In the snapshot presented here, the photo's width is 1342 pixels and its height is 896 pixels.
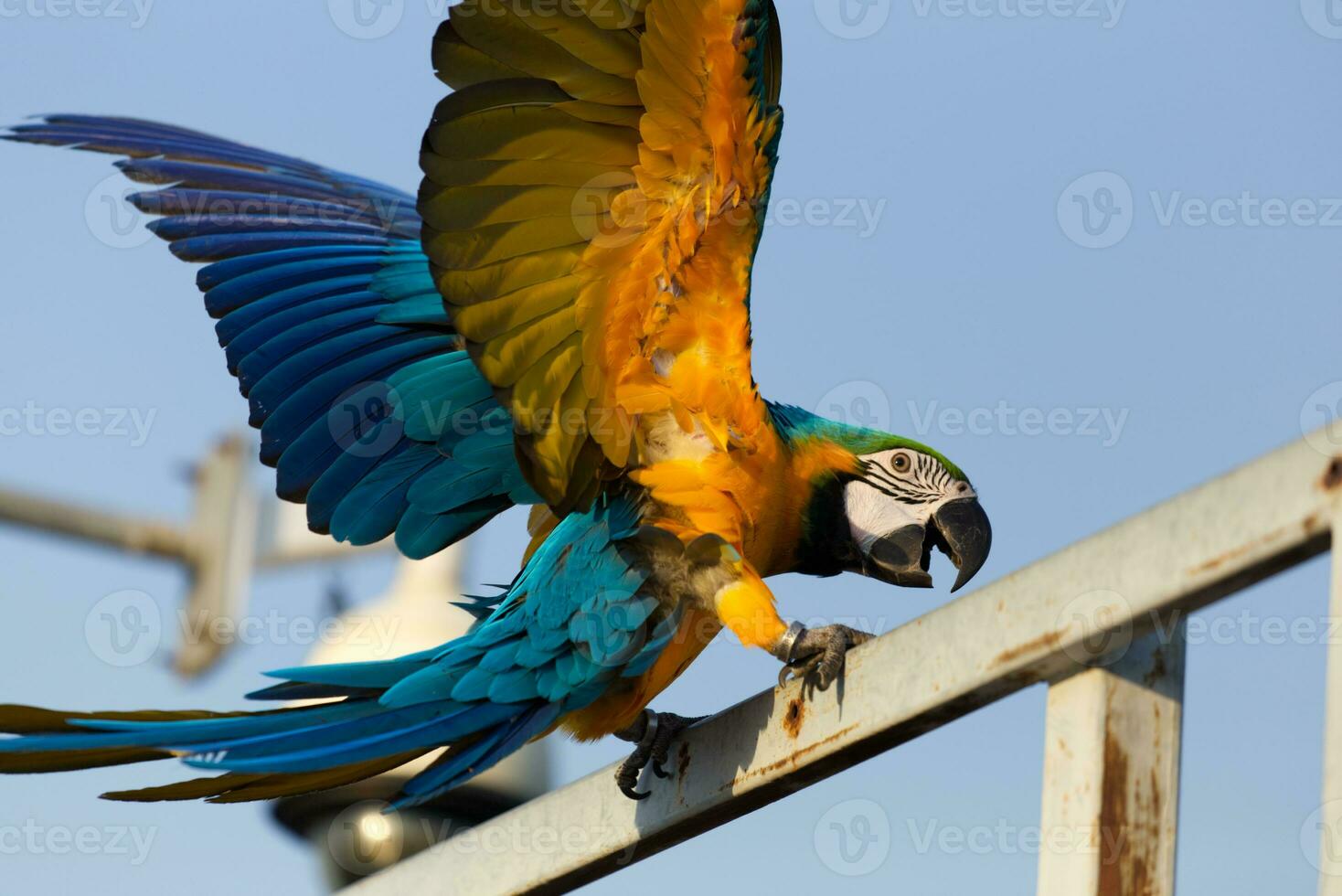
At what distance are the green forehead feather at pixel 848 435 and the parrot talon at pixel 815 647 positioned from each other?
0.77m

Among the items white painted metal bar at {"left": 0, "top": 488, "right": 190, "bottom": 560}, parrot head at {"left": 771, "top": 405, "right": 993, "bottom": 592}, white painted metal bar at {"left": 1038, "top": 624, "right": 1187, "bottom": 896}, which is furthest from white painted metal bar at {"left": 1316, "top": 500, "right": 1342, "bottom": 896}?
white painted metal bar at {"left": 0, "top": 488, "right": 190, "bottom": 560}

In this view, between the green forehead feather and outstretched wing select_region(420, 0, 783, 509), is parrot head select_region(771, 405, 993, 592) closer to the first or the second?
the green forehead feather

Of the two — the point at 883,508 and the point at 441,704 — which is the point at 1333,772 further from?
the point at 883,508

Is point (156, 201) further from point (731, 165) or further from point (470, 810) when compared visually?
point (470, 810)

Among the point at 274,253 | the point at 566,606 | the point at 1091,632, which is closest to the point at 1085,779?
the point at 1091,632

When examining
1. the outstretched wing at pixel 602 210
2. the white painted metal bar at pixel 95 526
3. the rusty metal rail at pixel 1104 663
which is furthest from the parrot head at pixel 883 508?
the white painted metal bar at pixel 95 526

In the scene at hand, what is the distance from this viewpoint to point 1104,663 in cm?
150

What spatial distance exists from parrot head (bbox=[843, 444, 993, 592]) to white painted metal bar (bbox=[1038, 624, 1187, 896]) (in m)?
1.71

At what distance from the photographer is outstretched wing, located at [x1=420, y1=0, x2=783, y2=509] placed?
263cm

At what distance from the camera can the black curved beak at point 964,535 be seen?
3.30 m

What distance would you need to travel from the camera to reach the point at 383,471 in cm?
340

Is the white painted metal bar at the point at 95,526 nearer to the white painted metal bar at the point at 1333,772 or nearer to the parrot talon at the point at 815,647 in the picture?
the parrot talon at the point at 815,647

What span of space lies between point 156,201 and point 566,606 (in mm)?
1803

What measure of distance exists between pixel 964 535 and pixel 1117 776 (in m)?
1.86
